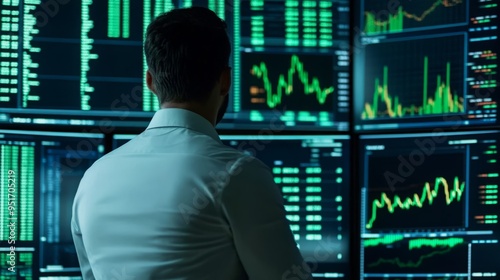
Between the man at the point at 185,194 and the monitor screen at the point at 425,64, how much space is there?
1.11 m

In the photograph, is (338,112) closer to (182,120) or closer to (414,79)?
(414,79)

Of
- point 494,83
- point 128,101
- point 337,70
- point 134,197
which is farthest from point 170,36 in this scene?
point 494,83

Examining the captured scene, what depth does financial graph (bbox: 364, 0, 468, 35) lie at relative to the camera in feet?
6.85

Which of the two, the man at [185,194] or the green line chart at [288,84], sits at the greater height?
the green line chart at [288,84]

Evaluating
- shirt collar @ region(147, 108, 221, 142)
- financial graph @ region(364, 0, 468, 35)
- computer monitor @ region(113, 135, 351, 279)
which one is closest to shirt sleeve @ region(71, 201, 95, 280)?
shirt collar @ region(147, 108, 221, 142)

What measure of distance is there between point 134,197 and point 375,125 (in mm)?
1258

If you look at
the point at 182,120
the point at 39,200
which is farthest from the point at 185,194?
the point at 39,200

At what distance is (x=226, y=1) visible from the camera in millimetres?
2064

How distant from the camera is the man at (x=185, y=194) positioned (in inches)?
37.9

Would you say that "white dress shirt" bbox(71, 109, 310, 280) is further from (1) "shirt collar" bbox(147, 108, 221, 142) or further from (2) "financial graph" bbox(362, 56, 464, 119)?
(2) "financial graph" bbox(362, 56, 464, 119)

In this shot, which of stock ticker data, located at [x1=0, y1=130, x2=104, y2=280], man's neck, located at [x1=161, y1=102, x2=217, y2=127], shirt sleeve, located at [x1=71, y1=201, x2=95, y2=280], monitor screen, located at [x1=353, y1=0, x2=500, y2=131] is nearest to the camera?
man's neck, located at [x1=161, y1=102, x2=217, y2=127]

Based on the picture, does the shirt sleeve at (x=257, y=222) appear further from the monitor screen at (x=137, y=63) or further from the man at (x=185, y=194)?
the monitor screen at (x=137, y=63)

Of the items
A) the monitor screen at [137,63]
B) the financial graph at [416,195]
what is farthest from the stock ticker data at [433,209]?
the monitor screen at [137,63]

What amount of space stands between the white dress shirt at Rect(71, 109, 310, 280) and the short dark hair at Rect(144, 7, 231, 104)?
0.05 meters
